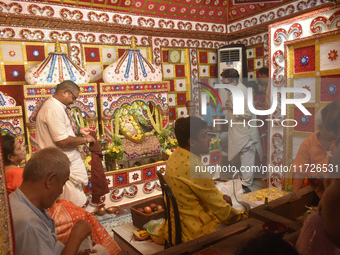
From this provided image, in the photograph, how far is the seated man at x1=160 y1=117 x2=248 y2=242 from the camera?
2.16 metres

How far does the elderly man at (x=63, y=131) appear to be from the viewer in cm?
355

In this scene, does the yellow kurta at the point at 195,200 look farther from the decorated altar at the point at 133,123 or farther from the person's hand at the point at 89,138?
the decorated altar at the point at 133,123

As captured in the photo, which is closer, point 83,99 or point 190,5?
point 83,99

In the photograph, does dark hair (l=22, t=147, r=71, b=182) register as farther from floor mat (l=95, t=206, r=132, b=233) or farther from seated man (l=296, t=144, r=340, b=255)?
floor mat (l=95, t=206, r=132, b=233)

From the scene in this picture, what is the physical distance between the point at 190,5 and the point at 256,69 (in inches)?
87.3

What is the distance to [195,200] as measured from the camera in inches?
88.7

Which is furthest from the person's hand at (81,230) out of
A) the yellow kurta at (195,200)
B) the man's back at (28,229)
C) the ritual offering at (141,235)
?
the ritual offering at (141,235)

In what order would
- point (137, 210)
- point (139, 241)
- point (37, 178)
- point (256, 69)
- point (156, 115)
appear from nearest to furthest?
point (37, 178) → point (139, 241) → point (137, 210) → point (156, 115) → point (256, 69)

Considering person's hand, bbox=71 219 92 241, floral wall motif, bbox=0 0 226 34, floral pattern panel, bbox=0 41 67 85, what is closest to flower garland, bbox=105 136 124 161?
floral pattern panel, bbox=0 41 67 85

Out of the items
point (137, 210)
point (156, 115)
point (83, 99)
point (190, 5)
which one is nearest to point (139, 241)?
point (137, 210)

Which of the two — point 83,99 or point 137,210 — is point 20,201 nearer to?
point 137,210

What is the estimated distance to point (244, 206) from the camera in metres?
2.68
